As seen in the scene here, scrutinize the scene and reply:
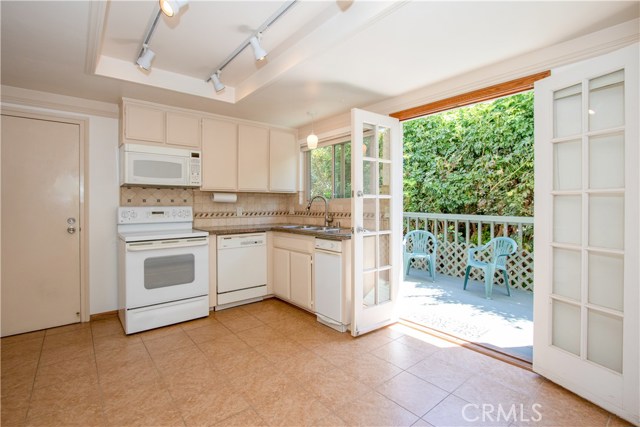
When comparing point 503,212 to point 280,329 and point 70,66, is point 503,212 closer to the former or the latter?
point 280,329

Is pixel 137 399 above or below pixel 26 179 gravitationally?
below

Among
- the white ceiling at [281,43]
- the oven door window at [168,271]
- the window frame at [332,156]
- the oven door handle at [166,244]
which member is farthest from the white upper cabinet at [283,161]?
the oven door window at [168,271]

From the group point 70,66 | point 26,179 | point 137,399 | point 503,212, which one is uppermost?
point 70,66

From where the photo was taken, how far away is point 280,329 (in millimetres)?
2947

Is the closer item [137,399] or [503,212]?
[137,399]

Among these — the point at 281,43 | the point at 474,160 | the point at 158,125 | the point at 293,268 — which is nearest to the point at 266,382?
the point at 293,268

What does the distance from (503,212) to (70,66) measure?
5333 mm

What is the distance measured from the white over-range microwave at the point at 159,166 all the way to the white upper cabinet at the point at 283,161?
97cm

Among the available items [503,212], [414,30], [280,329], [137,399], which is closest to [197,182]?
[280,329]

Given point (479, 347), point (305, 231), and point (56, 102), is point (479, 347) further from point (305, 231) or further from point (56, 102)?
point (56, 102)

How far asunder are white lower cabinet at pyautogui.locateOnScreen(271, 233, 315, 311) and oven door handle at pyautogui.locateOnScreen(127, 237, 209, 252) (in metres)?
0.85

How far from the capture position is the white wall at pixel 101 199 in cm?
318

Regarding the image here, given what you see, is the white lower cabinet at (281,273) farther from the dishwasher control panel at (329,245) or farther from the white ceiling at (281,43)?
the white ceiling at (281,43)

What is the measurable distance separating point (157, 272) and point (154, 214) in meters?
0.77
